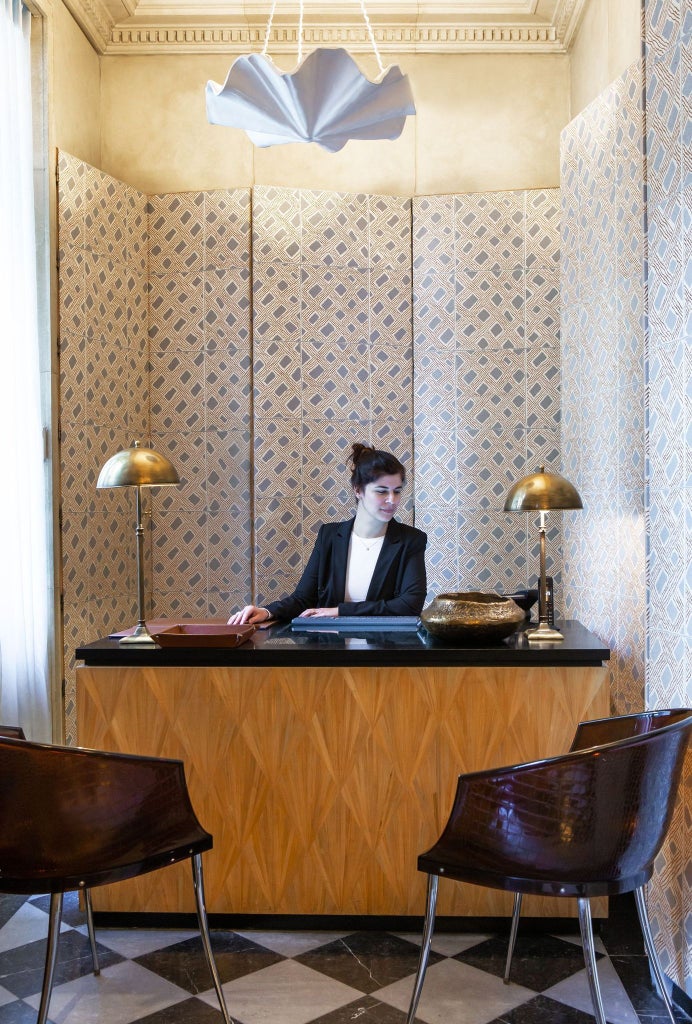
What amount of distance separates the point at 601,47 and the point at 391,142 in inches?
58.5

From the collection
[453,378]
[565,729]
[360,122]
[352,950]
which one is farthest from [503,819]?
[453,378]

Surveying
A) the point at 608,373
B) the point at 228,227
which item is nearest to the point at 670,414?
the point at 608,373

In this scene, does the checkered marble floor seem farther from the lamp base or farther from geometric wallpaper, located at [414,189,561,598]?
geometric wallpaper, located at [414,189,561,598]

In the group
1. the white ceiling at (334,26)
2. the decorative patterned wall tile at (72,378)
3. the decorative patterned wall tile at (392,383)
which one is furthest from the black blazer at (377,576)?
the white ceiling at (334,26)

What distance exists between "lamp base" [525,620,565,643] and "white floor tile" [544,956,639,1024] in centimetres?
105

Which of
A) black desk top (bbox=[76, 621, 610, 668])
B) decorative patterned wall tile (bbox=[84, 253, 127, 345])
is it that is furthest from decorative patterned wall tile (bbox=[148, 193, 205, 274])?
black desk top (bbox=[76, 621, 610, 668])

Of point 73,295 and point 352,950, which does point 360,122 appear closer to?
point 73,295

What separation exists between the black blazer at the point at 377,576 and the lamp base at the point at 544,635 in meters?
0.93

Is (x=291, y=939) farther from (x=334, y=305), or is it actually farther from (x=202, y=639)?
(x=334, y=305)

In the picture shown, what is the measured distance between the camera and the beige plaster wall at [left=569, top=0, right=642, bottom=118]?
14.3 feet

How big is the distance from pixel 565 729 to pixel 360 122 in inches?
89.8

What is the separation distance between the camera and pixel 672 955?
2918 millimetres

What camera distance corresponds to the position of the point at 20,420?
4.67 m

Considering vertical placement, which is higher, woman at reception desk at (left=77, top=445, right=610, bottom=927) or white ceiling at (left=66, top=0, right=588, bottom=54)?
white ceiling at (left=66, top=0, right=588, bottom=54)
